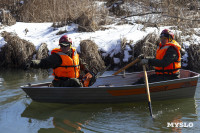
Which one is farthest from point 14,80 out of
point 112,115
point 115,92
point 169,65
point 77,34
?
point 169,65

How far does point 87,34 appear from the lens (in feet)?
36.2

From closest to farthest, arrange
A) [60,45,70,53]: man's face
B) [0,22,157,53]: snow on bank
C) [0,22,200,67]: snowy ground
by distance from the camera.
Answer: [60,45,70,53]: man's face, [0,22,200,67]: snowy ground, [0,22,157,53]: snow on bank

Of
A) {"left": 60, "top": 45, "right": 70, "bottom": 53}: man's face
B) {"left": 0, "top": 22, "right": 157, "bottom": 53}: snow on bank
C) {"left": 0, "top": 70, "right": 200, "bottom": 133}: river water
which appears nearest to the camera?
{"left": 0, "top": 70, "right": 200, "bottom": 133}: river water

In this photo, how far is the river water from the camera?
5.05 metres

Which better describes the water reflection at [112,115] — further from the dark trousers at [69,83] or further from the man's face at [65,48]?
the man's face at [65,48]

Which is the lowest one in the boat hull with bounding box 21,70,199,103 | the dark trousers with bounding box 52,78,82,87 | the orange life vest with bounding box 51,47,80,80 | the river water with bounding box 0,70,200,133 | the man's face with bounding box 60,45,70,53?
the river water with bounding box 0,70,200,133

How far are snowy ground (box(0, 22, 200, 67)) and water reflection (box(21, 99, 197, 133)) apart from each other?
366 cm

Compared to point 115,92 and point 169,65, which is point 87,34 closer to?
point 115,92

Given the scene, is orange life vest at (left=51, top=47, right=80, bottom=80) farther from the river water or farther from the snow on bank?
the snow on bank

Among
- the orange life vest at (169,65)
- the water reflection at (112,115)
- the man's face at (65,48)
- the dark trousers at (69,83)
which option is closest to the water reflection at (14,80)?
the water reflection at (112,115)

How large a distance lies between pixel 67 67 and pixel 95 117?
120 centimetres

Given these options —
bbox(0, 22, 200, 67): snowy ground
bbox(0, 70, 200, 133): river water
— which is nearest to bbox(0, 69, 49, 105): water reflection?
bbox(0, 70, 200, 133): river water

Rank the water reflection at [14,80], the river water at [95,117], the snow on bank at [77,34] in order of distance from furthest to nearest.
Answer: the snow on bank at [77,34] < the water reflection at [14,80] < the river water at [95,117]

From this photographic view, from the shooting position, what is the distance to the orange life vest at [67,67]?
596 centimetres
